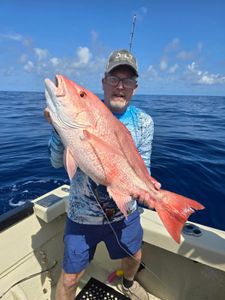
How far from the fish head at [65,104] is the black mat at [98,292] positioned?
2.34 metres

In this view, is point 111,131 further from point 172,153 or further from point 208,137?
point 208,137

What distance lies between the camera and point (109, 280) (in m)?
3.41

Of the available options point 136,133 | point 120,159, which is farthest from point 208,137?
point 120,159

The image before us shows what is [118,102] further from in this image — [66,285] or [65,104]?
[66,285]

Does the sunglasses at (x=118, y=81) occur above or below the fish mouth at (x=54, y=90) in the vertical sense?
above

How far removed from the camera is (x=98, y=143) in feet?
5.78

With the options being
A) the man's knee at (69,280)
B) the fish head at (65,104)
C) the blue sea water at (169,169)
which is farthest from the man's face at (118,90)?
the blue sea water at (169,169)

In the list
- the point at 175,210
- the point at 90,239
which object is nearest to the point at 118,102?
the point at 175,210

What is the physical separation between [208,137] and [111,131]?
9022 mm

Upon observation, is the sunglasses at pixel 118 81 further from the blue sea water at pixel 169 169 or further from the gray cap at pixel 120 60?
the blue sea water at pixel 169 169

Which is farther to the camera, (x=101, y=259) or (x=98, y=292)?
(x=101, y=259)

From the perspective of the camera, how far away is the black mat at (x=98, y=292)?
3.08 metres

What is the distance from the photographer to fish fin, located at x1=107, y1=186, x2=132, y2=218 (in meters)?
1.88

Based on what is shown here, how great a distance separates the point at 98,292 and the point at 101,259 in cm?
48
